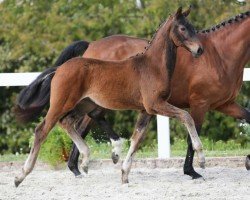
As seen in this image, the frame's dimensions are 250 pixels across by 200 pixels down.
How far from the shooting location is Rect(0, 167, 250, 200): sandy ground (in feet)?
32.4

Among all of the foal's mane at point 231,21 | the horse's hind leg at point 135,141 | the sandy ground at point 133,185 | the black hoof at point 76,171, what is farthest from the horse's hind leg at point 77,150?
the foal's mane at point 231,21

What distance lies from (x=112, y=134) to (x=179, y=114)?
1.35m

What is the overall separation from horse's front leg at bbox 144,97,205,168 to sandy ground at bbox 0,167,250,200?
15.5 inches

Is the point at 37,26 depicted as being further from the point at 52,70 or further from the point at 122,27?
the point at 52,70

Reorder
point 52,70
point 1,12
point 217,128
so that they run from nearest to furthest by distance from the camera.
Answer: point 52,70 < point 217,128 < point 1,12

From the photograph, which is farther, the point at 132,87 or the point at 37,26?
the point at 37,26

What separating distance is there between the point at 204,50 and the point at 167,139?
6.79 ft

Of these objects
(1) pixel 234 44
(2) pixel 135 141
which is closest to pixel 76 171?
(2) pixel 135 141

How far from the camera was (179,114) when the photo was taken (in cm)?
1038

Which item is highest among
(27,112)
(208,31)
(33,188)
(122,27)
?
(122,27)

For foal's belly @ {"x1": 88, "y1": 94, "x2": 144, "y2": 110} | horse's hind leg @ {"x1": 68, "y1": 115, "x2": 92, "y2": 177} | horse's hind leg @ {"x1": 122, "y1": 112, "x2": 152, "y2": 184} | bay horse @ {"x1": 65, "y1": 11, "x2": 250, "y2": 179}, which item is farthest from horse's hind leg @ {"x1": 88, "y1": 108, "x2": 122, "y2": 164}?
foal's belly @ {"x1": 88, "y1": 94, "x2": 144, "y2": 110}

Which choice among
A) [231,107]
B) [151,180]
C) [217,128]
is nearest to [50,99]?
[151,180]

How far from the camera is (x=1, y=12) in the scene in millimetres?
17078

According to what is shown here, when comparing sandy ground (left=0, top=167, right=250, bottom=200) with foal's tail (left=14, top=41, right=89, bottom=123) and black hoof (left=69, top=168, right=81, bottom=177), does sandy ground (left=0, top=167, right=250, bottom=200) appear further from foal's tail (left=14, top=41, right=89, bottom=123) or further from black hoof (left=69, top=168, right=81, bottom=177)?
foal's tail (left=14, top=41, right=89, bottom=123)
